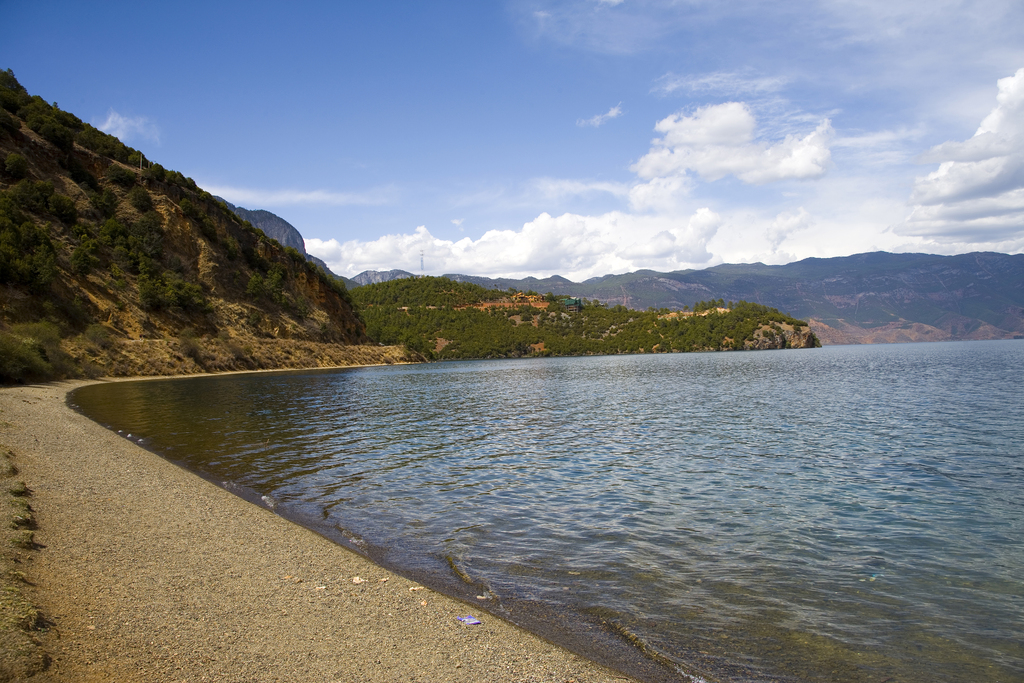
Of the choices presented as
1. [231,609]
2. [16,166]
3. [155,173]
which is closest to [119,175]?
[155,173]

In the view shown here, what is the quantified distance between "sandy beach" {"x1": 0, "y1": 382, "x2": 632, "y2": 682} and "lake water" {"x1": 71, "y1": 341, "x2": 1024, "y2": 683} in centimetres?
87

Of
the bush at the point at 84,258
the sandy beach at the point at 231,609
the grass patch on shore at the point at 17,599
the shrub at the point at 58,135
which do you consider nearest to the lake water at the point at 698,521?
the sandy beach at the point at 231,609

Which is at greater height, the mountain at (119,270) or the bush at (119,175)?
the bush at (119,175)

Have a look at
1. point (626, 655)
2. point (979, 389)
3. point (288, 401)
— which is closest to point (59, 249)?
point (288, 401)

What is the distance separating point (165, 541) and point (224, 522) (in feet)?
5.00

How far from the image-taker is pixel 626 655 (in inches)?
254

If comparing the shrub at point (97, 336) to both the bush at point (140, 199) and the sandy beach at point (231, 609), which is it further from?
the sandy beach at point (231, 609)

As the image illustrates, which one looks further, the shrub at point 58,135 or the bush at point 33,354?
the shrub at point 58,135

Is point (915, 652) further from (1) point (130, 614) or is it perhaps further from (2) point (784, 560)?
(1) point (130, 614)

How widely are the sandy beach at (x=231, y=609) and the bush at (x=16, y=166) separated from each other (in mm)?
69763

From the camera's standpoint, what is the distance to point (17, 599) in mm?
6137

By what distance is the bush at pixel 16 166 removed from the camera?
6116 centimetres

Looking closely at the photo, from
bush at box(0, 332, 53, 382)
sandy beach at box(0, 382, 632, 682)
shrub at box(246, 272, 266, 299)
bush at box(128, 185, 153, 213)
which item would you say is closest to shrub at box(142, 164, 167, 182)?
bush at box(128, 185, 153, 213)

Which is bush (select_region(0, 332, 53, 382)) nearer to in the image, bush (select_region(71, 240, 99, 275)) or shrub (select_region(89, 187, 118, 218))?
bush (select_region(71, 240, 99, 275))
